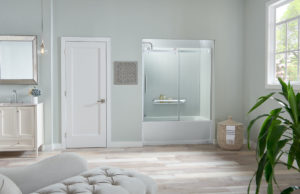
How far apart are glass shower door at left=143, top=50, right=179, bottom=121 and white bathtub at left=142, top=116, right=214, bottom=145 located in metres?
0.07

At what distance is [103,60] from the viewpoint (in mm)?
5277

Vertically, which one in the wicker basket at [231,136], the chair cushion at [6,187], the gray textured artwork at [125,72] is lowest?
the wicker basket at [231,136]

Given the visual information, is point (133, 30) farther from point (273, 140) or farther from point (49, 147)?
point (273, 140)

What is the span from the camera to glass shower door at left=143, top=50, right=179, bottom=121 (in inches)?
214

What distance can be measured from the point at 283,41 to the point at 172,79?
6.60 ft

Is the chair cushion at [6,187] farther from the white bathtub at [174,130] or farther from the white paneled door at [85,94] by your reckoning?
the white bathtub at [174,130]

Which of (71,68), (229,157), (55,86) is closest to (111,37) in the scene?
(71,68)

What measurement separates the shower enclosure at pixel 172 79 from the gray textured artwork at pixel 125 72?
0.66ft

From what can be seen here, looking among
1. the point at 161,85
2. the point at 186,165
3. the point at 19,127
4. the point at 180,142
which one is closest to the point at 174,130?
the point at 180,142

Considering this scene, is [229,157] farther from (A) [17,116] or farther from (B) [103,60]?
(A) [17,116]

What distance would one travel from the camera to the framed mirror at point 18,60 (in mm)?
4961

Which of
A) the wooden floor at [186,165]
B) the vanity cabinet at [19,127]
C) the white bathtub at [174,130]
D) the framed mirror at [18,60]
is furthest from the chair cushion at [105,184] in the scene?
the framed mirror at [18,60]

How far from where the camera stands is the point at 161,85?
548cm

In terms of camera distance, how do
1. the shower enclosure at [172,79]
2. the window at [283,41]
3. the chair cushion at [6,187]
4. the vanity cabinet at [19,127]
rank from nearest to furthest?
the chair cushion at [6,187] < the window at [283,41] < the vanity cabinet at [19,127] < the shower enclosure at [172,79]
